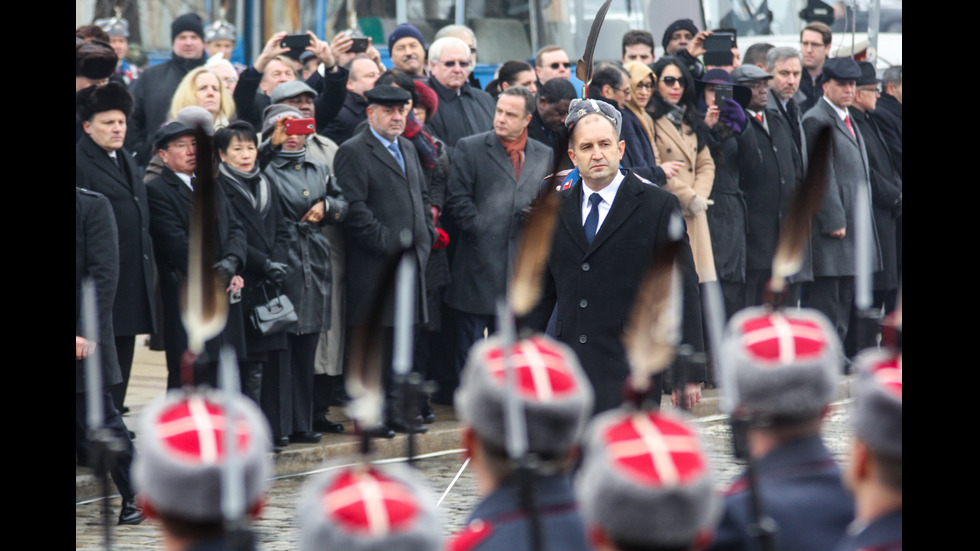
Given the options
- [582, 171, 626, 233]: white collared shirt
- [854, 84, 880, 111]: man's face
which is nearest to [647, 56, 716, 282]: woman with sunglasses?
[854, 84, 880, 111]: man's face

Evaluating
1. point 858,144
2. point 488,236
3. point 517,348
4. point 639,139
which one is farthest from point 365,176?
point 517,348

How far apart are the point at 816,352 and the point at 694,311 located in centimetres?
308

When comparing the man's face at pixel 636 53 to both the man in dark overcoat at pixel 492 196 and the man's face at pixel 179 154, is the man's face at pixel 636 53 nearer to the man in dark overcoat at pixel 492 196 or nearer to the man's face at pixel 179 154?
the man in dark overcoat at pixel 492 196

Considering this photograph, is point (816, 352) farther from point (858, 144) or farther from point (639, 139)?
point (858, 144)

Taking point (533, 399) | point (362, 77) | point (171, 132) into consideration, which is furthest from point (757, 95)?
point (533, 399)

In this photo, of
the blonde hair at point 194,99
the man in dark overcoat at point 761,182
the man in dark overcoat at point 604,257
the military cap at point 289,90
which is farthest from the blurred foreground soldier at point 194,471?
the man in dark overcoat at point 761,182

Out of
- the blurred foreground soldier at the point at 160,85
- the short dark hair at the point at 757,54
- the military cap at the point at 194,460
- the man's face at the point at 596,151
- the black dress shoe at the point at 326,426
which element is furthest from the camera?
the short dark hair at the point at 757,54

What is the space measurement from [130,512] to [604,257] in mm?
2623

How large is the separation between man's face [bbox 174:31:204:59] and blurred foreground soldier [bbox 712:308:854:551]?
7.99m

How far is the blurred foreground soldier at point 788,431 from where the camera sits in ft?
12.3

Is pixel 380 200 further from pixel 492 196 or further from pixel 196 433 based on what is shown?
pixel 196 433

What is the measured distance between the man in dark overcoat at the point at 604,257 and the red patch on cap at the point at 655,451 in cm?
369

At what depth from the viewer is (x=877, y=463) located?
3.33 m

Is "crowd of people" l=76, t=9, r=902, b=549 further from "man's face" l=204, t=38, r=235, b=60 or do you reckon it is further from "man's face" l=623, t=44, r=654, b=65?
"man's face" l=204, t=38, r=235, b=60
